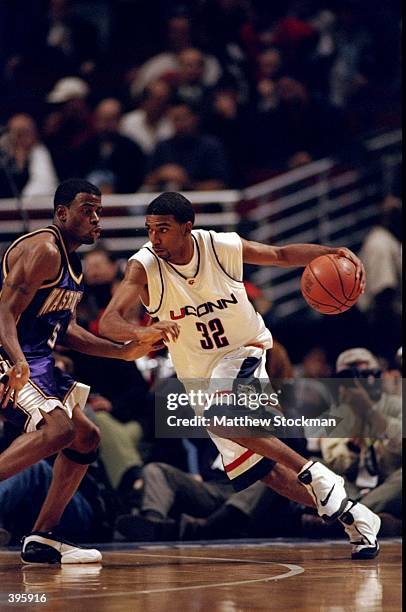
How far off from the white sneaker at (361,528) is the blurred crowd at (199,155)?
1.27m

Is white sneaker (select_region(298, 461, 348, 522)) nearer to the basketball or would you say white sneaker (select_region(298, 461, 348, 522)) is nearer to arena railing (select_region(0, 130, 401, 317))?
the basketball

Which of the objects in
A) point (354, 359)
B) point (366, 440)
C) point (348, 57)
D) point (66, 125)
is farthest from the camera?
point (348, 57)

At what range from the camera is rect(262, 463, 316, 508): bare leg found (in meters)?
6.46

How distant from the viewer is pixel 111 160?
1100 cm

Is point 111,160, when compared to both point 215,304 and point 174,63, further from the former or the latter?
point 215,304

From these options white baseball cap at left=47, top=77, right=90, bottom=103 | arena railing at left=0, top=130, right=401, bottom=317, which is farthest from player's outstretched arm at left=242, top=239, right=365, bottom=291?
white baseball cap at left=47, top=77, right=90, bottom=103

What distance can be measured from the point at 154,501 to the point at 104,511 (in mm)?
324

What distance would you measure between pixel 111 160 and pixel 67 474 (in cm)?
501

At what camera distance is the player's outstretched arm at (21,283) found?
5.99 m

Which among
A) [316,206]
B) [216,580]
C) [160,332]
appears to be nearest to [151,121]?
[316,206]

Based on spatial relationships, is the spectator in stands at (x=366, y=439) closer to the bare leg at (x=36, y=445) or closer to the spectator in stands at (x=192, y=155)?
the bare leg at (x=36, y=445)

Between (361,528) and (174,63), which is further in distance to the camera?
(174,63)

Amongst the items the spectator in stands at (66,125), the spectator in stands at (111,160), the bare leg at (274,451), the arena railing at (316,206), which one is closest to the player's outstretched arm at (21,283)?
the bare leg at (274,451)

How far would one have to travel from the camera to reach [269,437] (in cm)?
631
